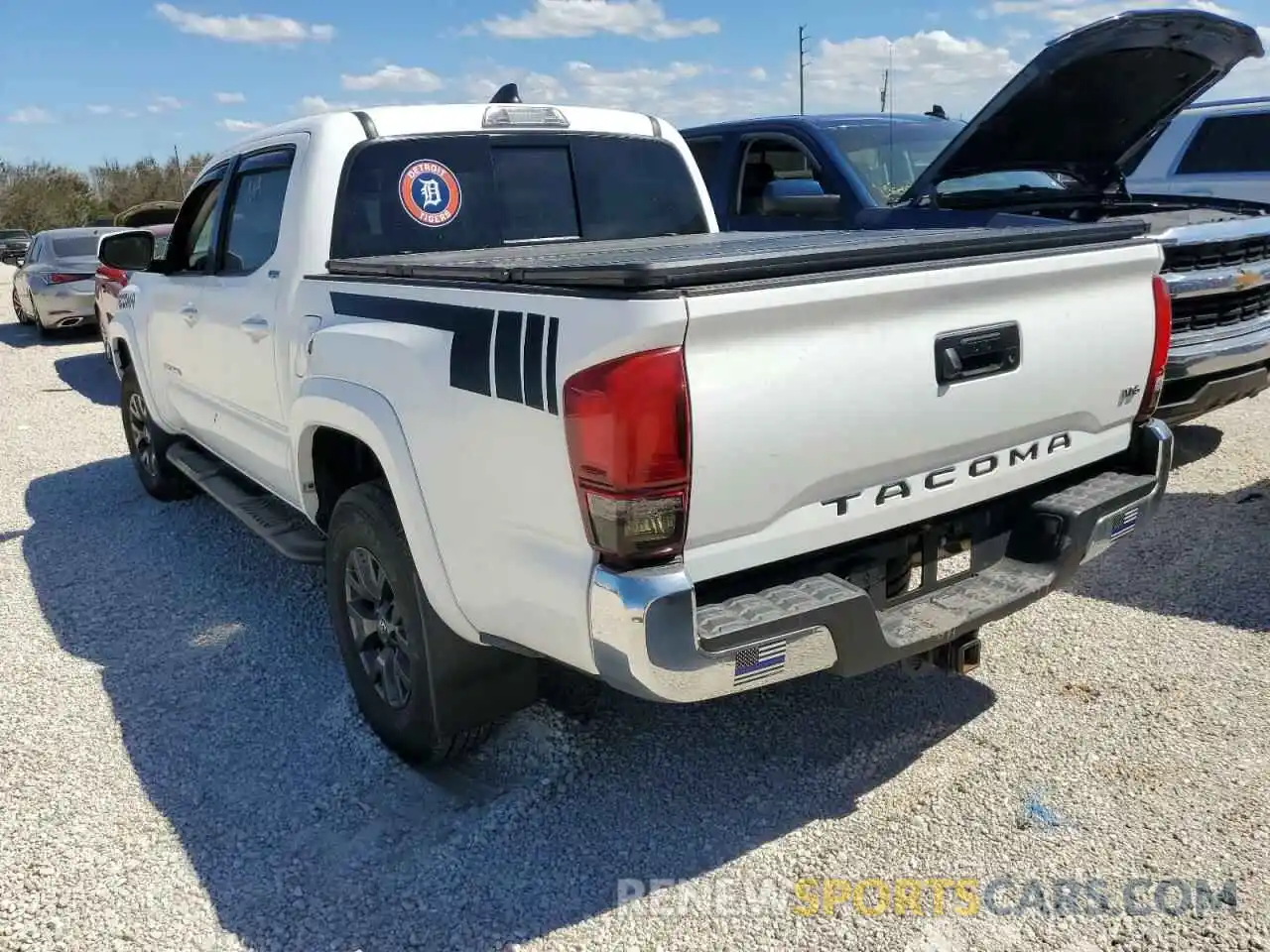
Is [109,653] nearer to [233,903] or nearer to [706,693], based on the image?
[233,903]

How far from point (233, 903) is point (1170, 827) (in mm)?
2530

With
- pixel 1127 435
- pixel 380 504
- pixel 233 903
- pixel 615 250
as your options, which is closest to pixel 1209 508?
pixel 1127 435

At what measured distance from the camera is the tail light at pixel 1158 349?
3.22 m

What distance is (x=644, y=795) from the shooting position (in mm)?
3152

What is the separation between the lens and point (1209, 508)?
5340 millimetres

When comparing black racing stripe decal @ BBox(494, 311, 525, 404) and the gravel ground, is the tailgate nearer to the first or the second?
black racing stripe decal @ BBox(494, 311, 525, 404)

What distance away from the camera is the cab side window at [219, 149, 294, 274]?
399 centimetres

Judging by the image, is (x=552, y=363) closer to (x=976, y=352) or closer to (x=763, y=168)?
(x=976, y=352)

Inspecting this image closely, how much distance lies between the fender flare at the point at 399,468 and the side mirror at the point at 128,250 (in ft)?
8.19

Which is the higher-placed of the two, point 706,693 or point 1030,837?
point 706,693

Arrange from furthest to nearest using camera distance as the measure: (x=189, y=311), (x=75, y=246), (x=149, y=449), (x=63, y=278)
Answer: (x=75, y=246)
(x=63, y=278)
(x=149, y=449)
(x=189, y=311)

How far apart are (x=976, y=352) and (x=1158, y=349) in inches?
36.6

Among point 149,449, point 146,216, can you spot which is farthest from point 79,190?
point 149,449

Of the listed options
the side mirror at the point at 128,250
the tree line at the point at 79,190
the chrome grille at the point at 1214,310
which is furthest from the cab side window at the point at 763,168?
the tree line at the point at 79,190
